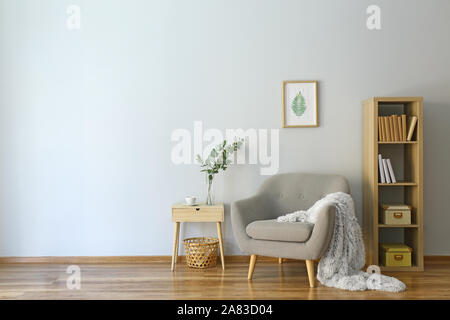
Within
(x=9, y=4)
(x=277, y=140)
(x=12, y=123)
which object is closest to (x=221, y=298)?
(x=277, y=140)

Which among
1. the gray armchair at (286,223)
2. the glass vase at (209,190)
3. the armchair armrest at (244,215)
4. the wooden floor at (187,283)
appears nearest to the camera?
the wooden floor at (187,283)

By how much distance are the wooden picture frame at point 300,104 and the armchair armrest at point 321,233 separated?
3.50 feet

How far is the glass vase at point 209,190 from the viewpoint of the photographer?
12.7 ft

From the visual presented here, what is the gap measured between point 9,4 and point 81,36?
0.70 m

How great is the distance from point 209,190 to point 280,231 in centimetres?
98

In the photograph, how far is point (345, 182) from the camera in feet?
11.8

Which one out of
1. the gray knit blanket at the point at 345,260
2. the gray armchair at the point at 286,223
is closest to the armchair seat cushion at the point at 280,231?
the gray armchair at the point at 286,223

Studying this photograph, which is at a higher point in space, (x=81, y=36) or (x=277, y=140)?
(x=81, y=36)

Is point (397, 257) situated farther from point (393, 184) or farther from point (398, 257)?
point (393, 184)

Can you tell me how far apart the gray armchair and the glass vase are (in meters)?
0.44

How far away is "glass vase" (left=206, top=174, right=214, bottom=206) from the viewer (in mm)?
3875

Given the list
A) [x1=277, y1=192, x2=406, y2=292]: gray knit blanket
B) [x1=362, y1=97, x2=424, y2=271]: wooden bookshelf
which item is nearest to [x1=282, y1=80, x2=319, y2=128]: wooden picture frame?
[x1=362, y1=97, x2=424, y2=271]: wooden bookshelf

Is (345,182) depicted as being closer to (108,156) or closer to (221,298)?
(221,298)

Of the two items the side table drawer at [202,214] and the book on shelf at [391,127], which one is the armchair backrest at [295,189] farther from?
the book on shelf at [391,127]
